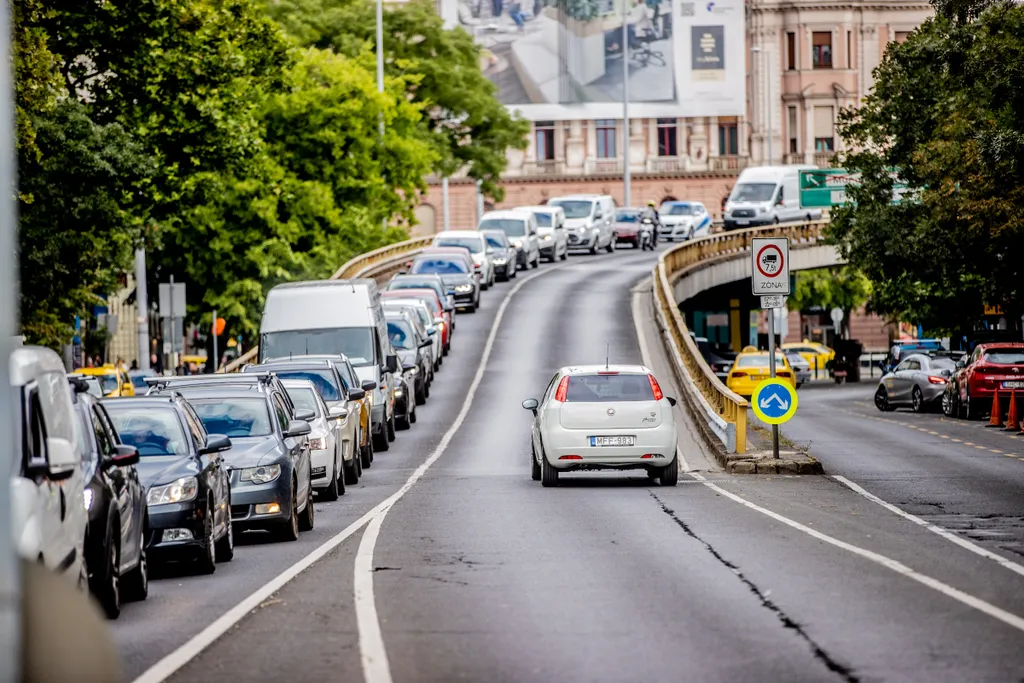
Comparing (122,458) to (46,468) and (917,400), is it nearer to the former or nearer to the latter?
(46,468)

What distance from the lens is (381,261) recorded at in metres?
76.6

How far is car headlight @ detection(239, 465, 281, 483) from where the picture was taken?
19016mm

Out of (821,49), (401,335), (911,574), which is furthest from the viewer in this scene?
(821,49)

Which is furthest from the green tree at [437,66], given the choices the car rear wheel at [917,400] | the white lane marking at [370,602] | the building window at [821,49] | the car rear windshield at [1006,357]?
the white lane marking at [370,602]

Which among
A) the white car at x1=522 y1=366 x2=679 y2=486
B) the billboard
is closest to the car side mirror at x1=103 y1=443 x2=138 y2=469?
the white car at x1=522 y1=366 x2=679 y2=486

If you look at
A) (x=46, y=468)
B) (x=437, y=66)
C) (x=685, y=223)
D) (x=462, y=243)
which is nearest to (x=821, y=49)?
(x=685, y=223)

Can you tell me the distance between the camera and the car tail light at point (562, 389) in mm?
26672

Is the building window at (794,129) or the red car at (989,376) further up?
the building window at (794,129)

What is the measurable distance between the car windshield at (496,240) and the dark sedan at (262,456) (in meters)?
53.8

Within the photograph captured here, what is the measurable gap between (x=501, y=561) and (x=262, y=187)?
47.0m

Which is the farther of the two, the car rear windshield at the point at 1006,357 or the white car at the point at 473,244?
the white car at the point at 473,244

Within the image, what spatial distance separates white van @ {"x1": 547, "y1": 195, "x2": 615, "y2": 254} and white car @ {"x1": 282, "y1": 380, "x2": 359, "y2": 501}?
61.3 metres

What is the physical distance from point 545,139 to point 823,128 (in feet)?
59.1

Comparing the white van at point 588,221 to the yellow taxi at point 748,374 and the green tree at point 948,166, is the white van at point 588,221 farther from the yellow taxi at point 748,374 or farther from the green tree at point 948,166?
the yellow taxi at point 748,374
